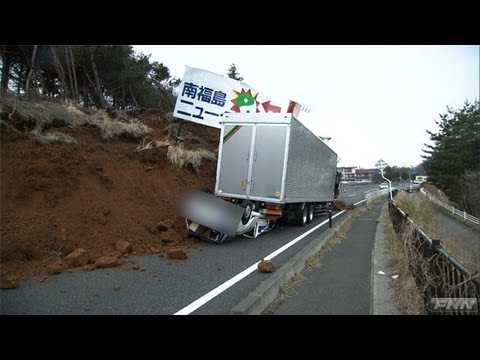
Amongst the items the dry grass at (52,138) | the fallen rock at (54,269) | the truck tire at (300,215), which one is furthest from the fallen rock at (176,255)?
the truck tire at (300,215)

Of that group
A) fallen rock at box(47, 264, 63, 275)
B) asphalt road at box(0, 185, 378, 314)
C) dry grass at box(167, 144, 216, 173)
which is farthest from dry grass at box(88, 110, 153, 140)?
fallen rock at box(47, 264, 63, 275)

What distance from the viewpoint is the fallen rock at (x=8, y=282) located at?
5.39 meters

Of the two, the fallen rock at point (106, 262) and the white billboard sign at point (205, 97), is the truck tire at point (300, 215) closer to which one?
the white billboard sign at point (205, 97)

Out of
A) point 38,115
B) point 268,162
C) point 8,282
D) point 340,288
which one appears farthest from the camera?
point 268,162

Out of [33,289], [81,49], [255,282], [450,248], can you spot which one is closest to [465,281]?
[450,248]

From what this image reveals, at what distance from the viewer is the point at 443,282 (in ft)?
14.6

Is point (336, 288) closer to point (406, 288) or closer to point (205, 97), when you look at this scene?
point (406, 288)

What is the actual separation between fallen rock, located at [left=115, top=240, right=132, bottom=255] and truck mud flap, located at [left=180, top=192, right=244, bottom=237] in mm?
1862

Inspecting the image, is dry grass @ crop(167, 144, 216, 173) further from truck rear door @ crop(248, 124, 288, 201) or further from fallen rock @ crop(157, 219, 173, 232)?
fallen rock @ crop(157, 219, 173, 232)

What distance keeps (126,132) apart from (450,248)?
1040 cm

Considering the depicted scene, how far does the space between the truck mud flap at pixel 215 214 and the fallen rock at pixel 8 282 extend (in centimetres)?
423

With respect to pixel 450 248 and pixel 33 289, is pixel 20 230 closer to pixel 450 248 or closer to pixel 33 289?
pixel 33 289

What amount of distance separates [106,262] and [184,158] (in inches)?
282

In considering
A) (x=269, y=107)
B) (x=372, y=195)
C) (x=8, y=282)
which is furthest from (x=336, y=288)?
(x=372, y=195)
